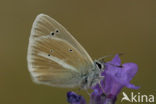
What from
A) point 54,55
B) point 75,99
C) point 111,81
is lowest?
point 75,99

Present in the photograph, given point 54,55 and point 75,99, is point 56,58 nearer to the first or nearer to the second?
point 54,55

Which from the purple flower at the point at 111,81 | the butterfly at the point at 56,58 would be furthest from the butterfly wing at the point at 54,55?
the purple flower at the point at 111,81

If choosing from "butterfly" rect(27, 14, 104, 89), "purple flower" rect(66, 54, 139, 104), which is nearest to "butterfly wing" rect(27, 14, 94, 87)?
"butterfly" rect(27, 14, 104, 89)

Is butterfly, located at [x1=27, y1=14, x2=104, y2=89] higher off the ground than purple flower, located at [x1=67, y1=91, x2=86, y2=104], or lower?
higher

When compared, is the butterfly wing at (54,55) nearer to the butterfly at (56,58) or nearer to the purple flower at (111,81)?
the butterfly at (56,58)

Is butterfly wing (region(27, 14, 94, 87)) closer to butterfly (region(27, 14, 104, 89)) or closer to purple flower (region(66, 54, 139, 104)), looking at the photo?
butterfly (region(27, 14, 104, 89))

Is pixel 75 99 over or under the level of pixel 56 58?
under

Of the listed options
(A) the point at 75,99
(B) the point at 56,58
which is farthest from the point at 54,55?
(A) the point at 75,99
